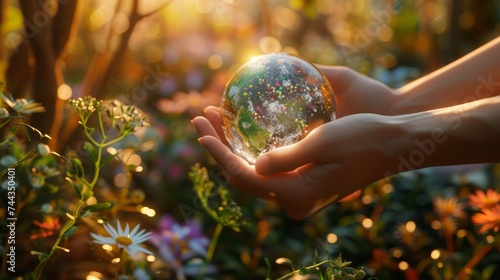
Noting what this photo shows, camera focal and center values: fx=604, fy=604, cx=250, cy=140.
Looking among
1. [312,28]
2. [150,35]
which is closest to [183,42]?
[150,35]

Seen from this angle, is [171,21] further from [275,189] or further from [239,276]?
[275,189]

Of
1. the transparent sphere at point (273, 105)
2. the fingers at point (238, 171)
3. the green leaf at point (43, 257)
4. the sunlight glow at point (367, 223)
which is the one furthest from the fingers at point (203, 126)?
the sunlight glow at point (367, 223)

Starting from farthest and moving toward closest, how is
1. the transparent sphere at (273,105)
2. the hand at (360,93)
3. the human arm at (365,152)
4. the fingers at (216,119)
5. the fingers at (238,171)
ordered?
the hand at (360,93) → the fingers at (216,119) → the transparent sphere at (273,105) → the fingers at (238,171) → the human arm at (365,152)

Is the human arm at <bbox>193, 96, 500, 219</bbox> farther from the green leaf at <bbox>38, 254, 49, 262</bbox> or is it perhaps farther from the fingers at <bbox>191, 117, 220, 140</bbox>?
the green leaf at <bbox>38, 254, 49, 262</bbox>


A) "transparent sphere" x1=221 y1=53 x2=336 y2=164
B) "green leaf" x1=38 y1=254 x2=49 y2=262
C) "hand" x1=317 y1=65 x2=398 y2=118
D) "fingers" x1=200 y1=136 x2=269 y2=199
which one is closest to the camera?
"green leaf" x1=38 y1=254 x2=49 y2=262

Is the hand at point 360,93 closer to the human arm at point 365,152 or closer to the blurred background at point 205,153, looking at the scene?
the blurred background at point 205,153

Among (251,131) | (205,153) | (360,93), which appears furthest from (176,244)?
(205,153)

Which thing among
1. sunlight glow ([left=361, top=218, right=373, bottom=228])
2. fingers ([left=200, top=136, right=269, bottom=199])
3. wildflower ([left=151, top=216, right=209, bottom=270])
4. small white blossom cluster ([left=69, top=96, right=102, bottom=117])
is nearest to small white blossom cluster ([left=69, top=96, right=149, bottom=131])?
small white blossom cluster ([left=69, top=96, right=102, bottom=117])

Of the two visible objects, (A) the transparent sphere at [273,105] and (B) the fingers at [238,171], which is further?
(A) the transparent sphere at [273,105]
